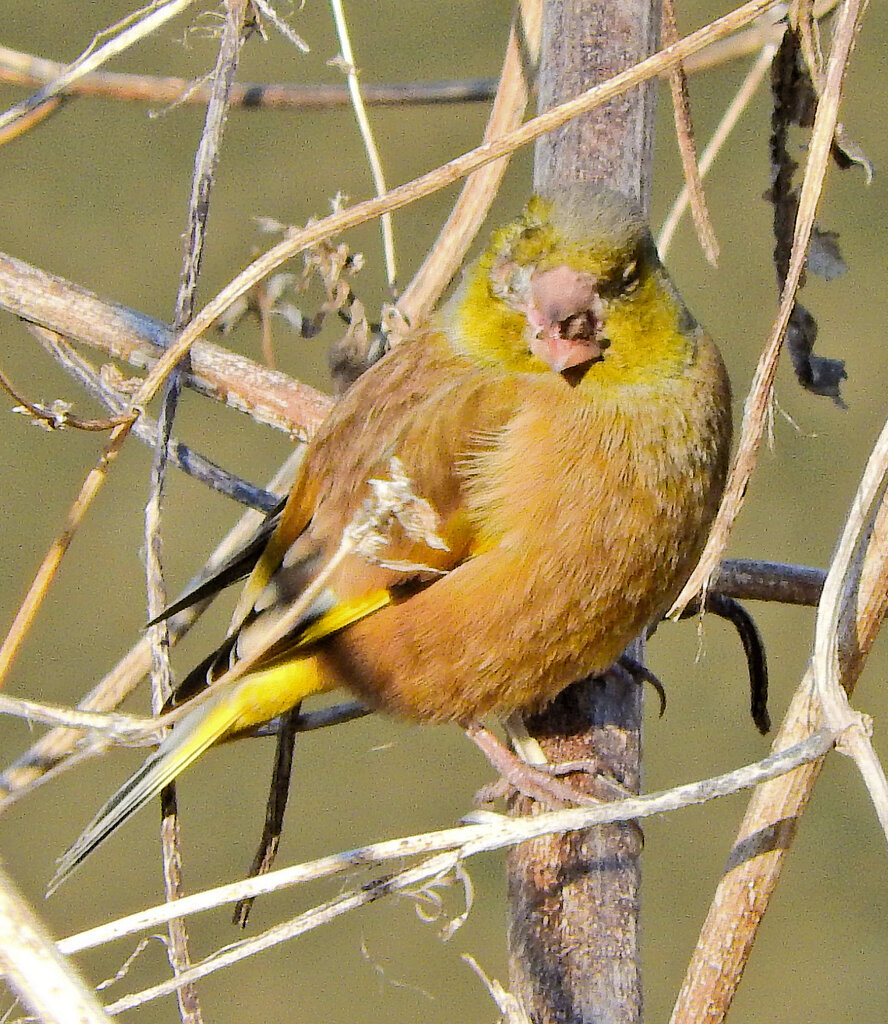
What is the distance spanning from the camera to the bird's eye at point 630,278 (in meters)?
1.94

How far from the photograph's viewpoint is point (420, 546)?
2.05 meters

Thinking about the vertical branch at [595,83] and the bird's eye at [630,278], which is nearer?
the bird's eye at [630,278]

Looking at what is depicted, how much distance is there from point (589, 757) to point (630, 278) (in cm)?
69

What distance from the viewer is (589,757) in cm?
199

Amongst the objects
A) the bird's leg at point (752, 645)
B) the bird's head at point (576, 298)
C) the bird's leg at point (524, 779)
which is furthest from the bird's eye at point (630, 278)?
the bird's leg at point (524, 779)

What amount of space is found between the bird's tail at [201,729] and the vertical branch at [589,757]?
0.38m

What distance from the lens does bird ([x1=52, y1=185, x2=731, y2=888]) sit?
1947 millimetres

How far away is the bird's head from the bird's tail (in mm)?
576

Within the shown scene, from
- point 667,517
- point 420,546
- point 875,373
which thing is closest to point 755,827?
point 667,517

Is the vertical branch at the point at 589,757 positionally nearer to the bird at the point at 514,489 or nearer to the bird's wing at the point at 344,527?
the bird at the point at 514,489

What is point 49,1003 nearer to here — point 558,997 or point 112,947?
point 558,997

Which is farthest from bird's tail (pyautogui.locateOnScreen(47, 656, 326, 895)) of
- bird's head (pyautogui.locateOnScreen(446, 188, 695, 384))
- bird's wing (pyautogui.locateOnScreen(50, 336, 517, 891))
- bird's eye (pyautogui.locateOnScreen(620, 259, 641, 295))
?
bird's eye (pyautogui.locateOnScreen(620, 259, 641, 295))

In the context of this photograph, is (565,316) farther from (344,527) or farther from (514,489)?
(344,527)

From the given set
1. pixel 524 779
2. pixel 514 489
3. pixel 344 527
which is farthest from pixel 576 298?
pixel 524 779
